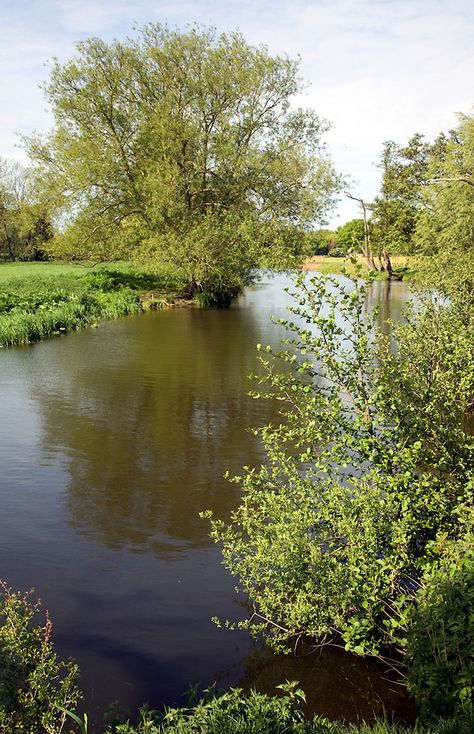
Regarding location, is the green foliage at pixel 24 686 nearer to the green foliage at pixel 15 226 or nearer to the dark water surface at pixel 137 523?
the dark water surface at pixel 137 523

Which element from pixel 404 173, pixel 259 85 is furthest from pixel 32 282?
pixel 404 173

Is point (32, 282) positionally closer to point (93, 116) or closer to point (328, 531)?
point (93, 116)

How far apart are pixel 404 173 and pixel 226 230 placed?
109 feet

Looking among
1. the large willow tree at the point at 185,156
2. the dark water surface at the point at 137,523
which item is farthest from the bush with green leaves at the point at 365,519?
the large willow tree at the point at 185,156

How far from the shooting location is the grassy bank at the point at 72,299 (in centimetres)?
2730

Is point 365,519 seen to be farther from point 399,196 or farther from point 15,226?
point 15,226

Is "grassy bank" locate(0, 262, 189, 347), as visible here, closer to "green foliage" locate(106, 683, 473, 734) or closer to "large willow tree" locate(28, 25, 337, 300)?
"large willow tree" locate(28, 25, 337, 300)

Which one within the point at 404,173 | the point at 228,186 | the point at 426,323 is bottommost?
the point at 426,323

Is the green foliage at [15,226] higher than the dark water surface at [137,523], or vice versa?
the green foliage at [15,226]

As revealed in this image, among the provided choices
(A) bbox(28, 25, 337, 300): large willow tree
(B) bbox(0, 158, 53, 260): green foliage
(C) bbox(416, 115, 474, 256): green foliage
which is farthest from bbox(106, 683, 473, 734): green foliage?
(B) bbox(0, 158, 53, 260): green foliage

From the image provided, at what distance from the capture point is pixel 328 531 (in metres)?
6.93

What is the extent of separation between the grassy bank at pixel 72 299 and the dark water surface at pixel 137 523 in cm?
515

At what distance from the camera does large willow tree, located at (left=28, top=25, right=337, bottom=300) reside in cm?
3694

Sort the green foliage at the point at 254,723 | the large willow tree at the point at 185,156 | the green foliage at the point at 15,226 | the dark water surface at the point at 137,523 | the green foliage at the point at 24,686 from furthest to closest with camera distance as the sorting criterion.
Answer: the green foliage at the point at 15,226 → the large willow tree at the point at 185,156 → the dark water surface at the point at 137,523 → the green foliage at the point at 24,686 → the green foliage at the point at 254,723
